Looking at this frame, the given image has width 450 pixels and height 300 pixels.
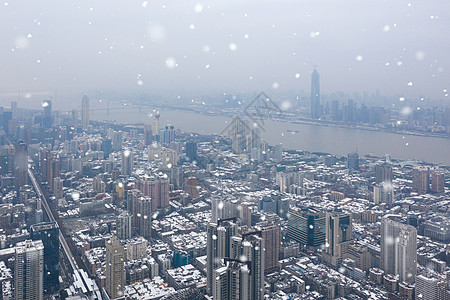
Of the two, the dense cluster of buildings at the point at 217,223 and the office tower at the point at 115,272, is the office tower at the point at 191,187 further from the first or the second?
the office tower at the point at 115,272

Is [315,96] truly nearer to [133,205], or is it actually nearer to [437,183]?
[437,183]

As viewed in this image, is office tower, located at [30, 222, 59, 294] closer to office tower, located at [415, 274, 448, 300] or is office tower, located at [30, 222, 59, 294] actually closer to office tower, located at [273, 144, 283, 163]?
office tower, located at [415, 274, 448, 300]

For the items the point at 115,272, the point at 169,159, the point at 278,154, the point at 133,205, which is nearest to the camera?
the point at 115,272

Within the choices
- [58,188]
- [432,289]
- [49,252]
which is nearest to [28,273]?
[49,252]

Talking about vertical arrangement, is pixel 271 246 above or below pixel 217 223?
below

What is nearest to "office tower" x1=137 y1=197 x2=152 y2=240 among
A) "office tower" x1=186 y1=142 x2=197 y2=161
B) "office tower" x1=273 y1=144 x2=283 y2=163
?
"office tower" x1=186 y1=142 x2=197 y2=161

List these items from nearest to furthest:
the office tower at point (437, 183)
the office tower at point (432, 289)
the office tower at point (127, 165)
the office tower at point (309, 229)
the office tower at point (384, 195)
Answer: the office tower at point (432, 289) → the office tower at point (309, 229) → the office tower at point (384, 195) → the office tower at point (437, 183) → the office tower at point (127, 165)

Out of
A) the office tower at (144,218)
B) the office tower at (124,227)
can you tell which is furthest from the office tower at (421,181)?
the office tower at (124,227)

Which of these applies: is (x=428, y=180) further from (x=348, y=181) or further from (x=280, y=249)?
(x=280, y=249)

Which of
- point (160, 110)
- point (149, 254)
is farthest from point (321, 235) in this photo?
point (160, 110)
